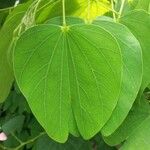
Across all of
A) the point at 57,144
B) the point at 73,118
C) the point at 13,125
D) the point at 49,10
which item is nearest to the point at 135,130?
the point at 73,118

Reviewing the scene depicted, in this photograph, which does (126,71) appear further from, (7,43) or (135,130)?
(7,43)

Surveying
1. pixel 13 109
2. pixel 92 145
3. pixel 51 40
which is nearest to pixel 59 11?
pixel 51 40

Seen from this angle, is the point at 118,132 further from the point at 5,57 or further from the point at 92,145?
the point at 92,145

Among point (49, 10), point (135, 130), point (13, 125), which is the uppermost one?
point (49, 10)

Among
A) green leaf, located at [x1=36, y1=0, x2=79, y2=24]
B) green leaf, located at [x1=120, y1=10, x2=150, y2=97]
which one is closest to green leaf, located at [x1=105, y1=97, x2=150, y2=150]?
green leaf, located at [x1=120, y1=10, x2=150, y2=97]

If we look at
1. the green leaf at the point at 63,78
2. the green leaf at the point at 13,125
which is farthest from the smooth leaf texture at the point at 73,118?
the green leaf at the point at 13,125

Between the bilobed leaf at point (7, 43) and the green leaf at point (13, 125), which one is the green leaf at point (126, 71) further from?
the green leaf at point (13, 125)

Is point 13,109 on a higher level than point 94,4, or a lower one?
lower
